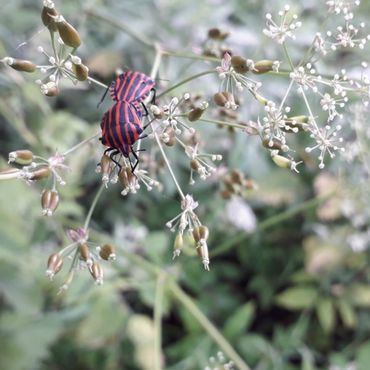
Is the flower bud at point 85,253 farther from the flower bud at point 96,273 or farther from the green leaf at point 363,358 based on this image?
the green leaf at point 363,358

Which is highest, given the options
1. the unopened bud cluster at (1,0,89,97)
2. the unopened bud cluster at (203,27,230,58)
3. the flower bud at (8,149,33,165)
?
the unopened bud cluster at (203,27,230,58)

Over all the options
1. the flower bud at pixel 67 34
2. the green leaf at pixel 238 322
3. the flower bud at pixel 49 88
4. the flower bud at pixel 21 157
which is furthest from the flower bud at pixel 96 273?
the green leaf at pixel 238 322

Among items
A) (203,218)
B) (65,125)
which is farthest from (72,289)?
(203,218)

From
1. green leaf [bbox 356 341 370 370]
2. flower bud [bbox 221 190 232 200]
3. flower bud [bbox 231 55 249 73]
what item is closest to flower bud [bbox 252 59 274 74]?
flower bud [bbox 231 55 249 73]

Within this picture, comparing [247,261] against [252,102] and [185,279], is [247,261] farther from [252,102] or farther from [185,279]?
[252,102]

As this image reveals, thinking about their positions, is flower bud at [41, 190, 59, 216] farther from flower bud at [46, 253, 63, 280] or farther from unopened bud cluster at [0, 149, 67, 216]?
flower bud at [46, 253, 63, 280]
